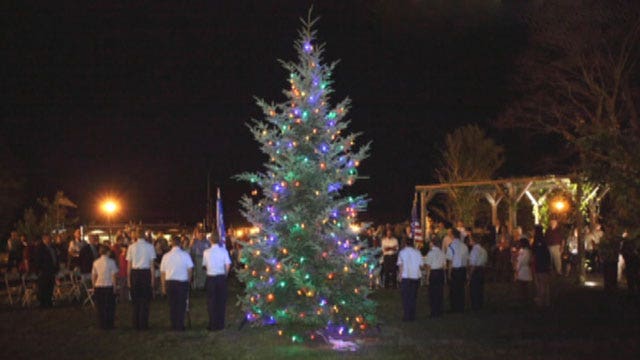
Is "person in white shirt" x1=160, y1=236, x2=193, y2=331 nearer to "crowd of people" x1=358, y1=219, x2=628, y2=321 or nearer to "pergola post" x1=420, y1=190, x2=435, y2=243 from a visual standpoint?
"crowd of people" x1=358, y1=219, x2=628, y2=321

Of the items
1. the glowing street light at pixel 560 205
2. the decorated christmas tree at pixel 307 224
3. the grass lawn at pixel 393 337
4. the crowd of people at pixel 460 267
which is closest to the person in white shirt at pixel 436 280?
the crowd of people at pixel 460 267

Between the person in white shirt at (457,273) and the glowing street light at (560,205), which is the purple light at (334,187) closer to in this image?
the person in white shirt at (457,273)

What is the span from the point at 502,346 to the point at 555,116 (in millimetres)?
17131

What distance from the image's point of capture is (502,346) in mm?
11500

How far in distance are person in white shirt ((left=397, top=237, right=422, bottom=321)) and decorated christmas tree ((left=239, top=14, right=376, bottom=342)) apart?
239 cm

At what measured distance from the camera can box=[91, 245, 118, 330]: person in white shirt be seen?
47.0 ft

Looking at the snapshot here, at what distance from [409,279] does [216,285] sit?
13.6 ft

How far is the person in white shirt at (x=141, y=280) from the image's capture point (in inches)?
560

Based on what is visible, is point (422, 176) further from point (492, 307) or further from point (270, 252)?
point (270, 252)

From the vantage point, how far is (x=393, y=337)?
12633 mm

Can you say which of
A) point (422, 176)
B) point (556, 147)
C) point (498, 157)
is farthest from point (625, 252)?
point (422, 176)

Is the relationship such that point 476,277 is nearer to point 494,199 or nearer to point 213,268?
point 213,268

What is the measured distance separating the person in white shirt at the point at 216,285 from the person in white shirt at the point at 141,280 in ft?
4.48

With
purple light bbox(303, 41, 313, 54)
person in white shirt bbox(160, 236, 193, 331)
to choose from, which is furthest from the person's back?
purple light bbox(303, 41, 313, 54)
